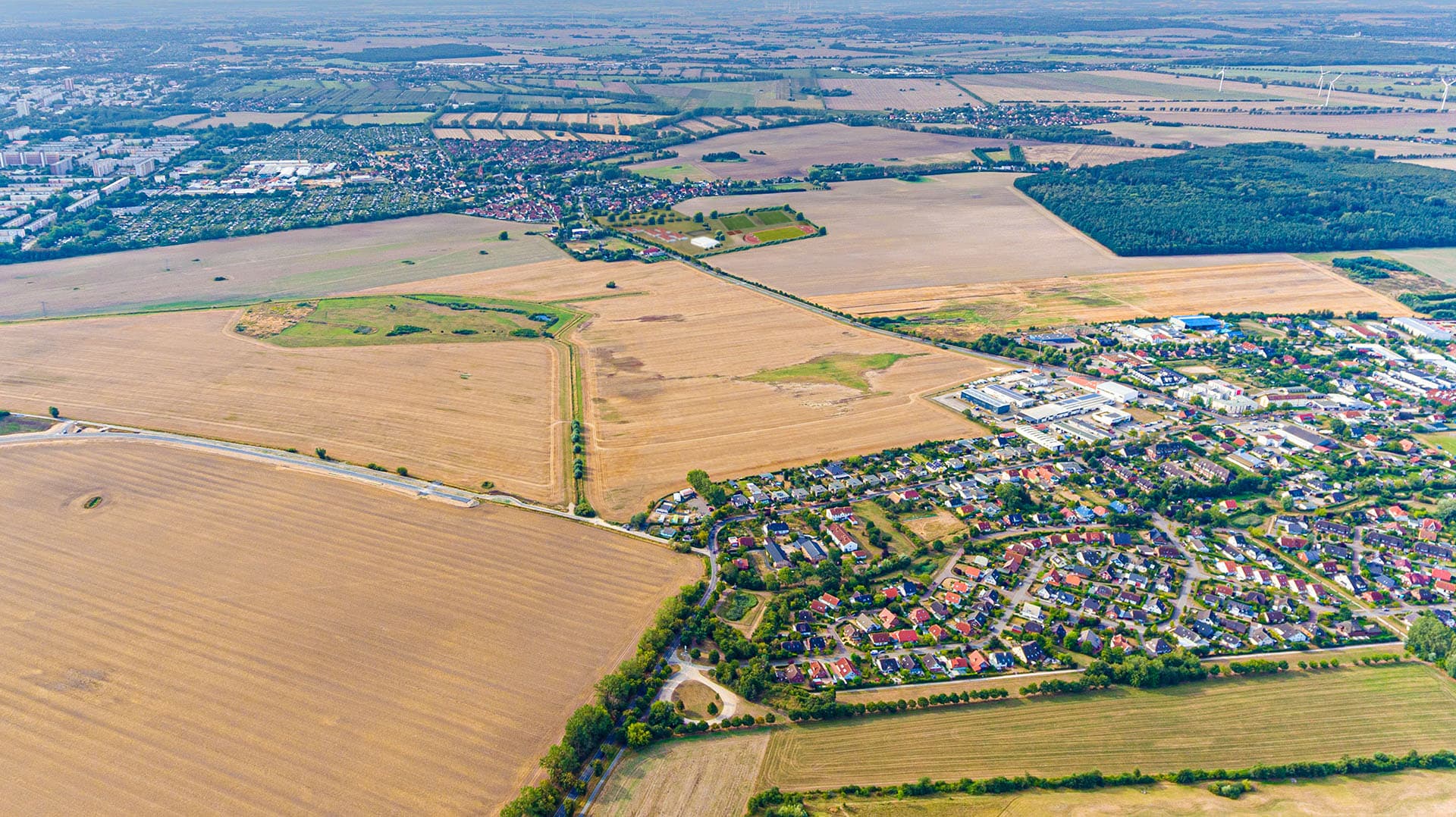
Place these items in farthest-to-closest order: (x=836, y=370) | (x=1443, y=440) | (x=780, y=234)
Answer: (x=780, y=234), (x=836, y=370), (x=1443, y=440)

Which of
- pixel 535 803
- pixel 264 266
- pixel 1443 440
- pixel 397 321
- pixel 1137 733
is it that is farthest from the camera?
pixel 264 266

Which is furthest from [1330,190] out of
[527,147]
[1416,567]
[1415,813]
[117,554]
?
[117,554]

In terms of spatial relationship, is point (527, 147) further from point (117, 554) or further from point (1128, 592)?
point (1128, 592)

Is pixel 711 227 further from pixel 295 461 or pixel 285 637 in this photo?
pixel 285 637

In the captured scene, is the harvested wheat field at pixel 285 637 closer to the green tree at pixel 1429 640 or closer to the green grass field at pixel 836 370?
the green grass field at pixel 836 370

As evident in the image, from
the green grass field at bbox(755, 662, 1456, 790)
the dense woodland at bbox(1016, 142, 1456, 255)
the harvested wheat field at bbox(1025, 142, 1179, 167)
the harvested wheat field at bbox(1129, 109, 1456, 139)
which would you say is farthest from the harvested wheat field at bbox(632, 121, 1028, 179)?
the green grass field at bbox(755, 662, 1456, 790)

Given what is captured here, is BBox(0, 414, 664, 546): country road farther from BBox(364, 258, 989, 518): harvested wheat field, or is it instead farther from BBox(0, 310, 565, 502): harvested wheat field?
BBox(364, 258, 989, 518): harvested wheat field

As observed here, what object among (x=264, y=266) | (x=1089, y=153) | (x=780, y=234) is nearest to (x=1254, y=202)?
(x=1089, y=153)
